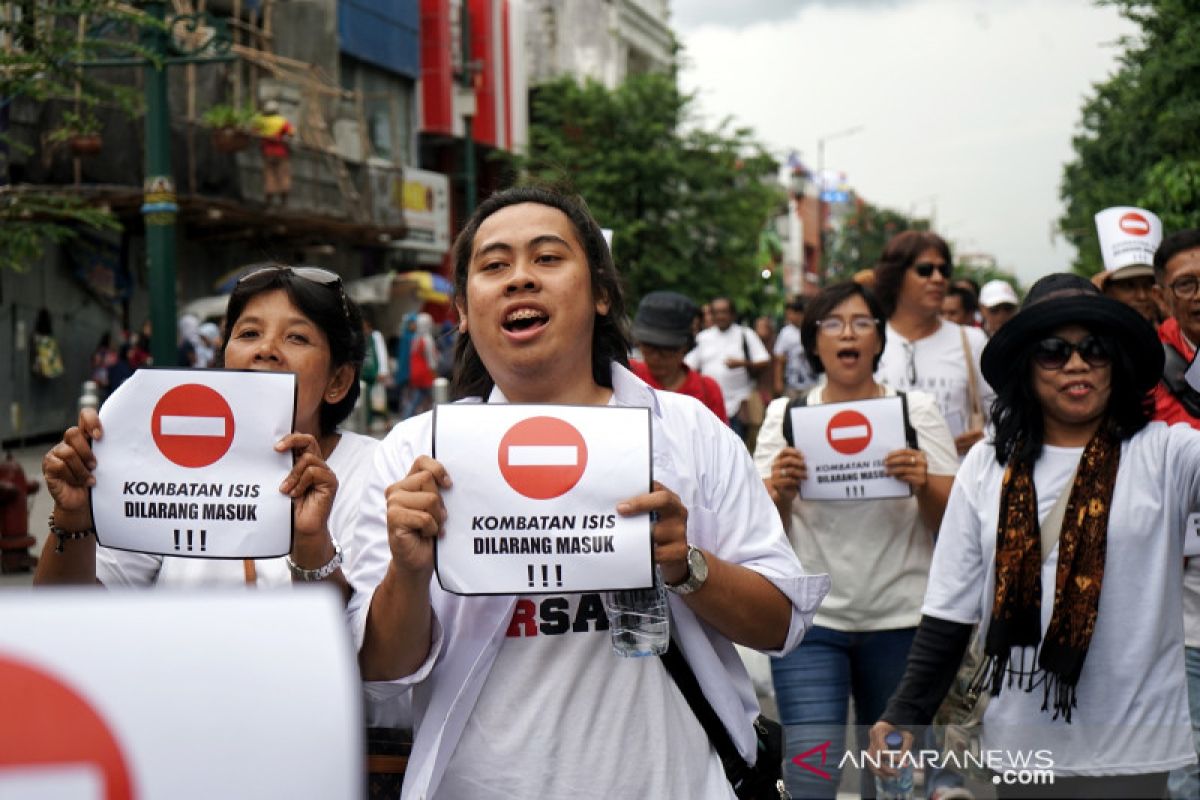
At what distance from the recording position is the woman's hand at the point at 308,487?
3.13 m

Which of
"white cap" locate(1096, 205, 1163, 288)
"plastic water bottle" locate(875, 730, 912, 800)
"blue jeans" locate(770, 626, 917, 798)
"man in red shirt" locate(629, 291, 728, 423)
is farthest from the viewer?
"man in red shirt" locate(629, 291, 728, 423)

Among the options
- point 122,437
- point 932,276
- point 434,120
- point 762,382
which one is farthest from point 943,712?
point 434,120

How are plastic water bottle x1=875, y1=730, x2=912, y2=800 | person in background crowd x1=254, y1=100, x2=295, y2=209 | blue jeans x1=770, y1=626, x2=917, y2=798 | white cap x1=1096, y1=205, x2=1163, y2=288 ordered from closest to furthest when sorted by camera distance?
1. plastic water bottle x1=875, y1=730, x2=912, y2=800
2. blue jeans x1=770, y1=626, x2=917, y2=798
3. white cap x1=1096, y1=205, x2=1163, y2=288
4. person in background crowd x1=254, y1=100, x2=295, y2=209

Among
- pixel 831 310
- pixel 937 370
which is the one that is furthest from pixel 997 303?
pixel 831 310

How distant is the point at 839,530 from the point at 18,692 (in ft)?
13.8

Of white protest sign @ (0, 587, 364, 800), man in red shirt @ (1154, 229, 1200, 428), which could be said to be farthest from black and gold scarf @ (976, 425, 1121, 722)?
white protest sign @ (0, 587, 364, 800)

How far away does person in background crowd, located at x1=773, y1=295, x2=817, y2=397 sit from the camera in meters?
15.9

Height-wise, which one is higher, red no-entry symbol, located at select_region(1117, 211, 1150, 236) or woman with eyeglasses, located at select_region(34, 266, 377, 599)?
red no-entry symbol, located at select_region(1117, 211, 1150, 236)

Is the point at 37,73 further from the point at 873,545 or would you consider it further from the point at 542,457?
the point at 542,457

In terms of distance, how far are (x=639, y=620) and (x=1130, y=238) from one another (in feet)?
15.3

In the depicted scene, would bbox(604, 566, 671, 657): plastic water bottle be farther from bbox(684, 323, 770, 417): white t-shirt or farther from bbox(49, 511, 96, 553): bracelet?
bbox(684, 323, 770, 417): white t-shirt

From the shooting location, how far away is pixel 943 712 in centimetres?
449

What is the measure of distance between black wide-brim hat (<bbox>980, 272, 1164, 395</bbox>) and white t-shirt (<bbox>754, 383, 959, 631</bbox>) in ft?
4.23

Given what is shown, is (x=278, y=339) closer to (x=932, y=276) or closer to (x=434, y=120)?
(x=932, y=276)
